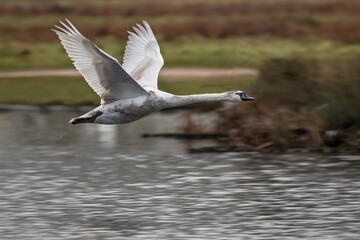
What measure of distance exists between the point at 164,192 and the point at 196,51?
22081 millimetres

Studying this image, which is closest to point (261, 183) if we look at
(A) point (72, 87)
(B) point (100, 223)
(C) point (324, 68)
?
(B) point (100, 223)

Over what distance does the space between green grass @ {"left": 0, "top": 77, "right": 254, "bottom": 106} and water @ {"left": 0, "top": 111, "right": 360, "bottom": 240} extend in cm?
577

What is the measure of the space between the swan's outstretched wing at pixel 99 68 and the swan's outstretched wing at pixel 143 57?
3.15ft

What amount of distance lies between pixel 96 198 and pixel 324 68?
5.74m

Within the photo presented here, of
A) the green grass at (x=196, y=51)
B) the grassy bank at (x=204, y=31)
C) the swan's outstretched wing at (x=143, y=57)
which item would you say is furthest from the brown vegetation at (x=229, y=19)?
the swan's outstretched wing at (x=143, y=57)

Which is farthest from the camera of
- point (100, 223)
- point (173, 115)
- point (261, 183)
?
point (173, 115)

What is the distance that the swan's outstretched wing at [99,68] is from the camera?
1240cm

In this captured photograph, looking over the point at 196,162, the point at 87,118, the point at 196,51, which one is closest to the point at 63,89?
the point at 196,51

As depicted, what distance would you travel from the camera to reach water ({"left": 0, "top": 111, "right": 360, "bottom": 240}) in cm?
1134

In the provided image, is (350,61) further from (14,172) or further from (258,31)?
(258,31)

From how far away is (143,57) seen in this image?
14250 mm

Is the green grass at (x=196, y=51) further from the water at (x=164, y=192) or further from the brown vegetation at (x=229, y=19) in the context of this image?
the water at (x=164, y=192)

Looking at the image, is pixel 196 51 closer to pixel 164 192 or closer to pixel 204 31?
pixel 204 31

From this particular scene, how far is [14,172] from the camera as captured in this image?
15250mm
